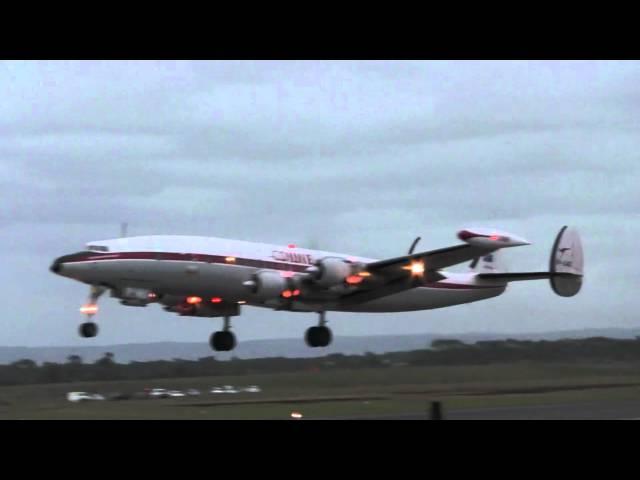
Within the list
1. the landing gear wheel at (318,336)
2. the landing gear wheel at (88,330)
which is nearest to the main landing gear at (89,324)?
the landing gear wheel at (88,330)

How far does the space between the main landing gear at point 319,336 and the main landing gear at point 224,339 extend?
3.12 meters

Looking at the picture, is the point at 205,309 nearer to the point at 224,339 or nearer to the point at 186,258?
the point at 224,339

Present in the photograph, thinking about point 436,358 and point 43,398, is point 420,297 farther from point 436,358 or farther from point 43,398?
point 43,398

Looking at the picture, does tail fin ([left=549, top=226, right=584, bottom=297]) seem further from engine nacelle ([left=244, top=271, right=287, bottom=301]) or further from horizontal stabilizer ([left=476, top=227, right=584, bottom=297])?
engine nacelle ([left=244, top=271, right=287, bottom=301])

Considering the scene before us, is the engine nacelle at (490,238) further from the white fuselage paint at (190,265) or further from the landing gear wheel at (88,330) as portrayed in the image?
the landing gear wheel at (88,330)

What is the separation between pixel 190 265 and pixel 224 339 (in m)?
6.87

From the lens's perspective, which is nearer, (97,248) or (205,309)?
(97,248)

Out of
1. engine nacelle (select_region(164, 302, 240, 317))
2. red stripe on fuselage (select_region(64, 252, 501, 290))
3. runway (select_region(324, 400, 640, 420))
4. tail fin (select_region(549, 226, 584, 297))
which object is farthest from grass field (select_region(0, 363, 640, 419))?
tail fin (select_region(549, 226, 584, 297))

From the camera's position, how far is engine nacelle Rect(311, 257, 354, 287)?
123 feet

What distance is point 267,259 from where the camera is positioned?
1459 inches

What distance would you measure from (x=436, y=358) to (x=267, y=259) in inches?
295

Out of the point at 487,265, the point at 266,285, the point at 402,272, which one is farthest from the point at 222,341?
the point at 487,265

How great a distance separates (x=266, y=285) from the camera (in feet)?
119
